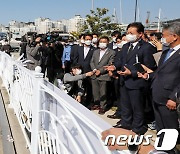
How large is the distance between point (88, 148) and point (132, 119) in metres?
3.15

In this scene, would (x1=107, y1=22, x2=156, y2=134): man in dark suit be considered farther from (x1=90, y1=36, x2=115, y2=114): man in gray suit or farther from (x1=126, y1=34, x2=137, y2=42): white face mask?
(x1=90, y1=36, x2=115, y2=114): man in gray suit

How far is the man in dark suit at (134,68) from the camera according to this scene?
14.2 feet

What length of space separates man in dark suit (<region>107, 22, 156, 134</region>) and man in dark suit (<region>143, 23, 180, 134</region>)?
95 cm

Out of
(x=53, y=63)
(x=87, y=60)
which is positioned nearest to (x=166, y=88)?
(x=87, y=60)

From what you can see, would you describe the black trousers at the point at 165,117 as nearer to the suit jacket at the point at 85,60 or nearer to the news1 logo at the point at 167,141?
the news1 logo at the point at 167,141

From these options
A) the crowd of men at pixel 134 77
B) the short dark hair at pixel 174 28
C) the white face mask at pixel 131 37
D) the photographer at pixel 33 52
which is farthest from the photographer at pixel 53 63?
the short dark hair at pixel 174 28

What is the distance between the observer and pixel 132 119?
16.0 feet

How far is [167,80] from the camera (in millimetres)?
3252

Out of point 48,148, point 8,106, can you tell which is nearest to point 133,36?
point 48,148

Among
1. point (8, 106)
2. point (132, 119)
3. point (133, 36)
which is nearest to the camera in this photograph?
point (133, 36)

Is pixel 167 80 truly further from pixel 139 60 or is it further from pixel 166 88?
pixel 139 60

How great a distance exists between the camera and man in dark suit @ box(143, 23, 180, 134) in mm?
3201

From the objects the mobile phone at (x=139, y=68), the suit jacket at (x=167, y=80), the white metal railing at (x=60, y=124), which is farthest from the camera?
the mobile phone at (x=139, y=68)

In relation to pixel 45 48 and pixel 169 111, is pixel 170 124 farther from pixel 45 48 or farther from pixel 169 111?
pixel 45 48
